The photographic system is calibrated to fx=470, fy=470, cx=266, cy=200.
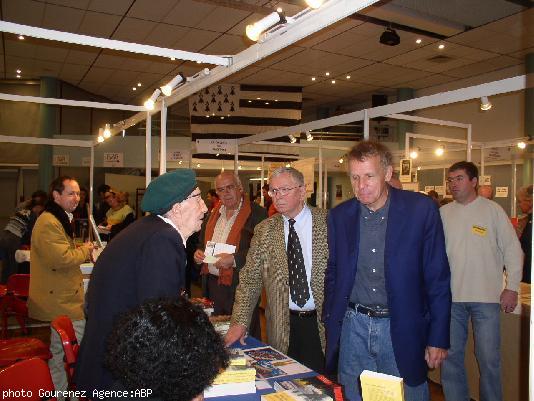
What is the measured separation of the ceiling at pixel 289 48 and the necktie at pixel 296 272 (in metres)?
4.18

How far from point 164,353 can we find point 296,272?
154cm

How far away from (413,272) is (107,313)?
4.50 ft

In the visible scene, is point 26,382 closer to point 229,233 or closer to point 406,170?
point 229,233

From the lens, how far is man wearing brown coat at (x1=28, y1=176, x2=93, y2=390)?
346 cm

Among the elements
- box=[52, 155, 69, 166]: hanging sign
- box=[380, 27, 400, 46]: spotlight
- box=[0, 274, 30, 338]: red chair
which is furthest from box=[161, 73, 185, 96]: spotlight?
box=[52, 155, 69, 166]: hanging sign

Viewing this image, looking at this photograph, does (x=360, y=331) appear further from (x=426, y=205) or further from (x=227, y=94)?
(x=227, y=94)

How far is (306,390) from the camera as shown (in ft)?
5.87

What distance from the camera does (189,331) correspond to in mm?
1174

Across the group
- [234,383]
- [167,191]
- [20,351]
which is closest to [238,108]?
[20,351]

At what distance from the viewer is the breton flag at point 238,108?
13.0m

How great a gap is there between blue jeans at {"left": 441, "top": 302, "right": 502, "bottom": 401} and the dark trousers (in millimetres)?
1403

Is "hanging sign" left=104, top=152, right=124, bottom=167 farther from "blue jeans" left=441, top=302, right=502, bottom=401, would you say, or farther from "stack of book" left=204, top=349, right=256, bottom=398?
"stack of book" left=204, top=349, right=256, bottom=398

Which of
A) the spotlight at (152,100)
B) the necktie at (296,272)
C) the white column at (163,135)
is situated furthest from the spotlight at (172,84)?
the necktie at (296,272)

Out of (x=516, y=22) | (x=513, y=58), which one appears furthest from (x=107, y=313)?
(x=513, y=58)
